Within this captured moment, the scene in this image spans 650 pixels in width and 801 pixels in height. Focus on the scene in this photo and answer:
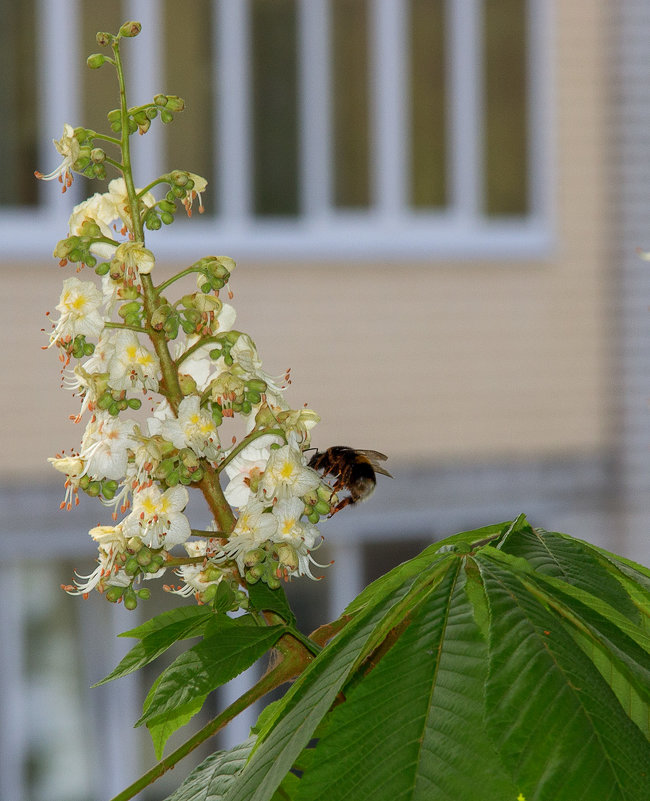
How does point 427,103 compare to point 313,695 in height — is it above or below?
above

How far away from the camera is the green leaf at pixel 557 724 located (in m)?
0.38

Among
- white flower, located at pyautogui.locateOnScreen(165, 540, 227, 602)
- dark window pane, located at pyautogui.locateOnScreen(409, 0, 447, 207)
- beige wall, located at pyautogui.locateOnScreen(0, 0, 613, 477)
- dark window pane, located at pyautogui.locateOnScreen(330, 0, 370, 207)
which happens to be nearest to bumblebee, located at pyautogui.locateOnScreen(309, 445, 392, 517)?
white flower, located at pyautogui.locateOnScreen(165, 540, 227, 602)

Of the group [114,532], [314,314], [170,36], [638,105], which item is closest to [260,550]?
[114,532]

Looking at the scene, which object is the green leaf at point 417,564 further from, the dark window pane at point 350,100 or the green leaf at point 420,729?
the dark window pane at point 350,100

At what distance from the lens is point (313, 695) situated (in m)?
0.44

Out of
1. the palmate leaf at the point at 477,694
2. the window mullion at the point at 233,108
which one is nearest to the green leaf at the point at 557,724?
the palmate leaf at the point at 477,694

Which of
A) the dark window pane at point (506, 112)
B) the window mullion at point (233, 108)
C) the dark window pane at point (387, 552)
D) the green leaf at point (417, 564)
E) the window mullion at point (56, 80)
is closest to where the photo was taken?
the green leaf at point (417, 564)

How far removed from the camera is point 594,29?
5.02 metres

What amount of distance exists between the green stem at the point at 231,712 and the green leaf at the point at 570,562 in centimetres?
11

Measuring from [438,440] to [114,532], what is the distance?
431 centimetres

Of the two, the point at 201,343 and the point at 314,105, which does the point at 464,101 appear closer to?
the point at 314,105

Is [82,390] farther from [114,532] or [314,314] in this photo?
[314,314]

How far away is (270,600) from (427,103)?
474 cm

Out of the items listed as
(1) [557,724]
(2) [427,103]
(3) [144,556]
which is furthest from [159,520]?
(2) [427,103]
